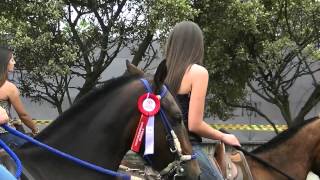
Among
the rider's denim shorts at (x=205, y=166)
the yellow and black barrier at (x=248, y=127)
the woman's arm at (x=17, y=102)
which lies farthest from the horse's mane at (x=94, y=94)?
the yellow and black barrier at (x=248, y=127)

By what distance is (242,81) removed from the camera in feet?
46.3

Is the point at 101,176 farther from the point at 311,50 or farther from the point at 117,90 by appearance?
the point at 311,50

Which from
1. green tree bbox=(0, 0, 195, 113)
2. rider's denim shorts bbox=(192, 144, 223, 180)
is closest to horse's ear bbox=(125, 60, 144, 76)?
rider's denim shorts bbox=(192, 144, 223, 180)

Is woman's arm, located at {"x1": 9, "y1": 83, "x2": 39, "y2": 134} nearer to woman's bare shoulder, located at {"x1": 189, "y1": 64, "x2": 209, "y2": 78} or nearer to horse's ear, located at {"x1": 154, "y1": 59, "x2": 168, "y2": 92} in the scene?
woman's bare shoulder, located at {"x1": 189, "y1": 64, "x2": 209, "y2": 78}

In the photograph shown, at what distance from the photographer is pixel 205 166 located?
4.79 metres

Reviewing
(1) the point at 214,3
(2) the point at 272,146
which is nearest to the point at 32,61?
(1) the point at 214,3

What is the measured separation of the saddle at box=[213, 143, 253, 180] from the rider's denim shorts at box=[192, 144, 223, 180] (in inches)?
9.2

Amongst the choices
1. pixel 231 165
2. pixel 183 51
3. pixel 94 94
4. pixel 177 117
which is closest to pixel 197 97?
pixel 183 51

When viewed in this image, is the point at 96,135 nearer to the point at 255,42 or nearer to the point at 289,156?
the point at 289,156

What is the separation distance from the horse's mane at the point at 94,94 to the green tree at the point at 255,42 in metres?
9.08

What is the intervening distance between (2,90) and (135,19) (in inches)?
300

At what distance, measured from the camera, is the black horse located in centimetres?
379

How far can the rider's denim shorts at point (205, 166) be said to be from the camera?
4754 mm

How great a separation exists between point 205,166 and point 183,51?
1.05 meters
